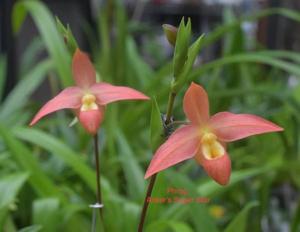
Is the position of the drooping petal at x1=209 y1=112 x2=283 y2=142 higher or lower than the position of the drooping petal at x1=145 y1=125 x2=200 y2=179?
higher

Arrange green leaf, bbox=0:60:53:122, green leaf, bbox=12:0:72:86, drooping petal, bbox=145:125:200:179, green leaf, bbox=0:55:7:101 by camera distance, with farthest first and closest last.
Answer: green leaf, bbox=0:55:7:101
green leaf, bbox=0:60:53:122
green leaf, bbox=12:0:72:86
drooping petal, bbox=145:125:200:179

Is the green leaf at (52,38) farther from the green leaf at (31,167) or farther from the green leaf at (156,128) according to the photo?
the green leaf at (156,128)

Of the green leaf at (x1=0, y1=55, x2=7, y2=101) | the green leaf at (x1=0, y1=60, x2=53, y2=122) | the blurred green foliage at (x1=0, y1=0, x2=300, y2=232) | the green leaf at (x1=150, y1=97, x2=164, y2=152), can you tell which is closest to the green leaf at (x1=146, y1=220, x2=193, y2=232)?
the blurred green foliage at (x1=0, y1=0, x2=300, y2=232)

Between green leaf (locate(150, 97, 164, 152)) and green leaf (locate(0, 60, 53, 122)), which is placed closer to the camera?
green leaf (locate(150, 97, 164, 152))

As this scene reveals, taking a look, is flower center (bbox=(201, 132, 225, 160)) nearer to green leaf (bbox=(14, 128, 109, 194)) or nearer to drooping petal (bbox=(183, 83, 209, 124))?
drooping petal (bbox=(183, 83, 209, 124))

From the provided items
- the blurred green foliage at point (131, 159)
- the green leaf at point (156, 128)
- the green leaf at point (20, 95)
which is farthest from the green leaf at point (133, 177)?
the green leaf at point (156, 128)

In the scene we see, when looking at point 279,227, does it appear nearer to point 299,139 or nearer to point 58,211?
point 299,139
